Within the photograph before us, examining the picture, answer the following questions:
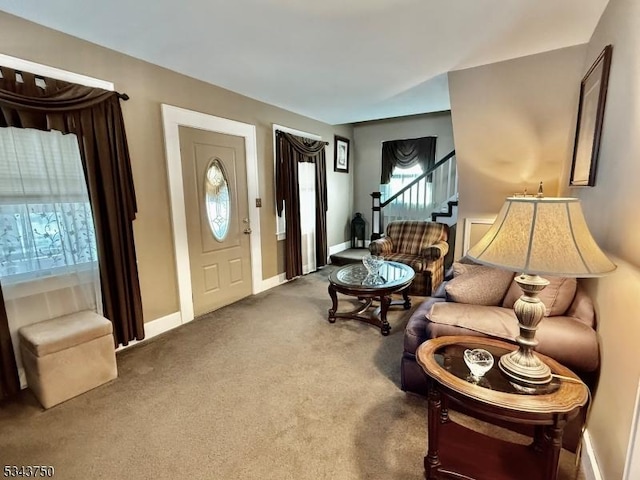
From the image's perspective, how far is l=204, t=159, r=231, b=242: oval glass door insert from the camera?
338 centimetres

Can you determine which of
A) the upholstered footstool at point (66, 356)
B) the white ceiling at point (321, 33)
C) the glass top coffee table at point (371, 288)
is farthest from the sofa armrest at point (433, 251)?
the upholstered footstool at point (66, 356)

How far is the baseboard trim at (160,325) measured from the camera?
113 inches

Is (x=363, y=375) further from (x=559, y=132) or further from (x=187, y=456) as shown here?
(x=559, y=132)

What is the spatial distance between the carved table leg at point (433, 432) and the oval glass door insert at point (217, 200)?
2.76m

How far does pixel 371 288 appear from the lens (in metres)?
2.84

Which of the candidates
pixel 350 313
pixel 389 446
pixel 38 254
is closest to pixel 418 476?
pixel 389 446

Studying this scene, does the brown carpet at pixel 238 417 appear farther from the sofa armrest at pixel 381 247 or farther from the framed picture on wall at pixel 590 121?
the framed picture on wall at pixel 590 121

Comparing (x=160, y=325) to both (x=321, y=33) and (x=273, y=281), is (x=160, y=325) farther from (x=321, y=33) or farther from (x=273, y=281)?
(x=321, y=33)

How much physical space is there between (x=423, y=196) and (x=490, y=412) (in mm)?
4348

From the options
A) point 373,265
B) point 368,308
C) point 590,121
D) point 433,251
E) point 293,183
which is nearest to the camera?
point 590,121

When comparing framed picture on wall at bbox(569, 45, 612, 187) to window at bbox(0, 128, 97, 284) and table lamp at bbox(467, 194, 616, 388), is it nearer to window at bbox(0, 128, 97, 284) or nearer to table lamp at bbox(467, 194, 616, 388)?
table lamp at bbox(467, 194, 616, 388)

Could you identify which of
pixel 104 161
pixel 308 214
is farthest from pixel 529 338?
pixel 308 214

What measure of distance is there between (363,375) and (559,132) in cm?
277

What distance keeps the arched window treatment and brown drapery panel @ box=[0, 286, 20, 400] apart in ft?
0.14
